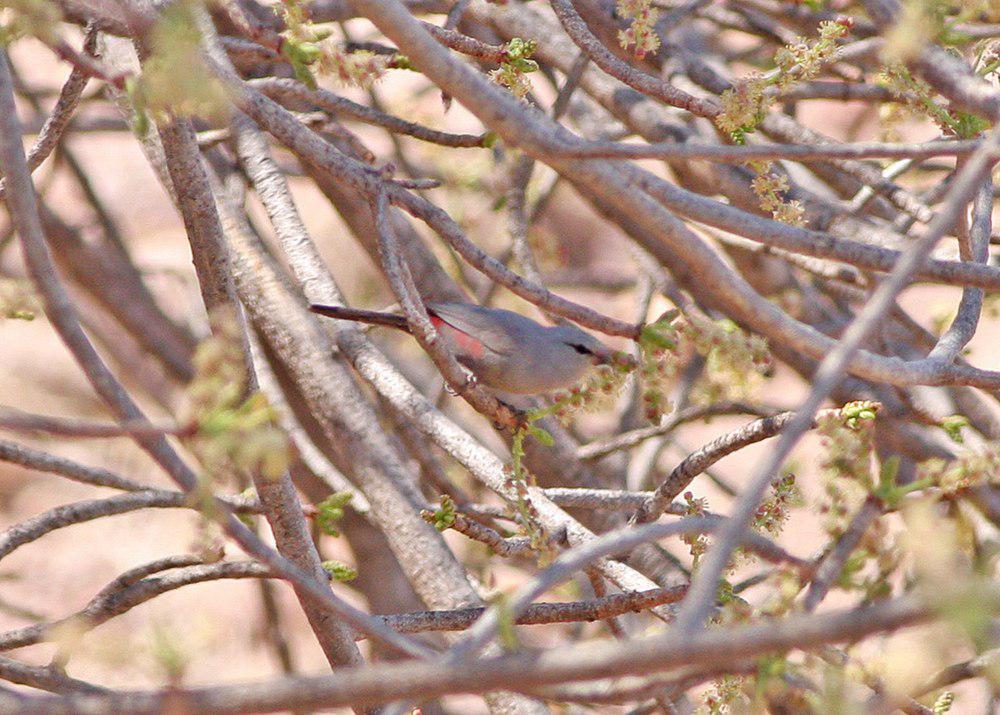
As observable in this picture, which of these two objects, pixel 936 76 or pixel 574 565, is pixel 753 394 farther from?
pixel 574 565

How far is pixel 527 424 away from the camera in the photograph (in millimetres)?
2771

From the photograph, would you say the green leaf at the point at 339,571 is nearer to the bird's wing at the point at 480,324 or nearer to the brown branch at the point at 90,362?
the brown branch at the point at 90,362

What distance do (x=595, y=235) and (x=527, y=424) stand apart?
9579mm

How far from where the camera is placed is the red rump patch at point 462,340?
12.5 feet

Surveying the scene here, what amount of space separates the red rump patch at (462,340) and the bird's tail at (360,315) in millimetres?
421

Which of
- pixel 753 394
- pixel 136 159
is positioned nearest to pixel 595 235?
pixel 136 159

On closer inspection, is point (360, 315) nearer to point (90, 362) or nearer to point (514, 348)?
point (514, 348)

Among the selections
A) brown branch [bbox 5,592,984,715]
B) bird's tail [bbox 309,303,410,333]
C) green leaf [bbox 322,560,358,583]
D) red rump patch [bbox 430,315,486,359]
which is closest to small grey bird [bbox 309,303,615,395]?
red rump patch [bbox 430,315,486,359]

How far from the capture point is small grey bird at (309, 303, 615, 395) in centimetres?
380

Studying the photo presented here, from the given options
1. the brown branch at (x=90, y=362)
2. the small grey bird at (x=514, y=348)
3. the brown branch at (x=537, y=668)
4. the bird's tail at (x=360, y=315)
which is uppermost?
the small grey bird at (x=514, y=348)

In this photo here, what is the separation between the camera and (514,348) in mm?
3867

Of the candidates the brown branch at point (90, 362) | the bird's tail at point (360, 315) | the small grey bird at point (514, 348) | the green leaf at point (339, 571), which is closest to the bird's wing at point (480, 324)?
the small grey bird at point (514, 348)

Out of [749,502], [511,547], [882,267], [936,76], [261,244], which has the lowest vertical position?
[749,502]

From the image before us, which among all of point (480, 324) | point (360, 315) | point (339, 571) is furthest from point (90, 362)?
point (480, 324)
